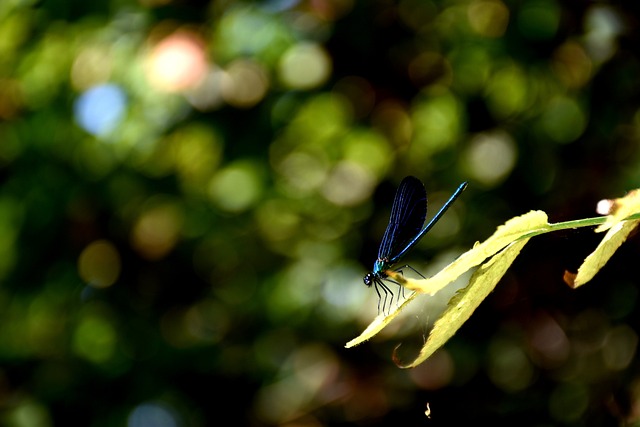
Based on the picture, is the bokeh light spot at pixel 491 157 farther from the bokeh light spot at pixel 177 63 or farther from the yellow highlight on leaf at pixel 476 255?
the yellow highlight on leaf at pixel 476 255

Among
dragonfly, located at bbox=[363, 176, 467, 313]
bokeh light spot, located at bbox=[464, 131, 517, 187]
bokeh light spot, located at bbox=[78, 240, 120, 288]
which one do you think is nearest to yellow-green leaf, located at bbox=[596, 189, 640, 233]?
dragonfly, located at bbox=[363, 176, 467, 313]

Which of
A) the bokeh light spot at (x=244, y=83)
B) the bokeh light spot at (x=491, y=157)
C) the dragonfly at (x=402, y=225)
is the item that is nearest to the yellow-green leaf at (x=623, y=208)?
the dragonfly at (x=402, y=225)

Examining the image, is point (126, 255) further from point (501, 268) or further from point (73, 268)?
point (501, 268)

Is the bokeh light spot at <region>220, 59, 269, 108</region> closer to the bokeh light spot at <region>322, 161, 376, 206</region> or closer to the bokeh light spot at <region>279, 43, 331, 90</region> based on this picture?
the bokeh light spot at <region>279, 43, 331, 90</region>

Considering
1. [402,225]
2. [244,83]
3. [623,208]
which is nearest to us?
[623,208]

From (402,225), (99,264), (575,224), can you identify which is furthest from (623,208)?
(99,264)

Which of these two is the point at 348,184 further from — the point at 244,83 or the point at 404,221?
the point at 404,221

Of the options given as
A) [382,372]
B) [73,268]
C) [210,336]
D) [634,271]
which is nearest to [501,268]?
[634,271]
